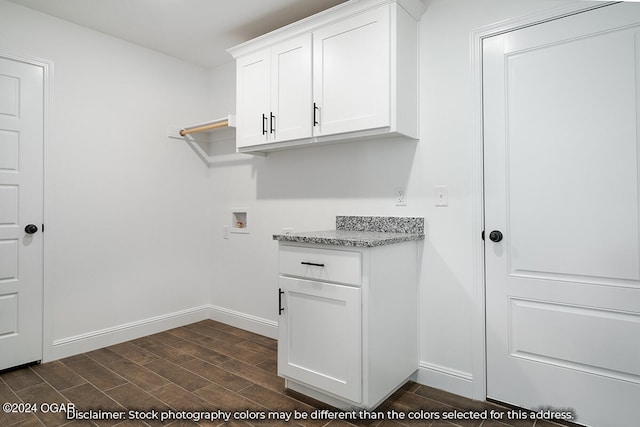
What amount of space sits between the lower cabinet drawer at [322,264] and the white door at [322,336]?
0.04 meters

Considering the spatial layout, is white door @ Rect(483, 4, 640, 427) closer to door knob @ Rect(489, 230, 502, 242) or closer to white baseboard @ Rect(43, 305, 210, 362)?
door knob @ Rect(489, 230, 502, 242)

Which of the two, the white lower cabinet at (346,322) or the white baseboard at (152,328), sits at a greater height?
the white lower cabinet at (346,322)

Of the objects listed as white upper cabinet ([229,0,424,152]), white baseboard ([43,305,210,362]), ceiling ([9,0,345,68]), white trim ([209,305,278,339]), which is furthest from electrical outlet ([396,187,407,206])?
white baseboard ([43,305,210,362])

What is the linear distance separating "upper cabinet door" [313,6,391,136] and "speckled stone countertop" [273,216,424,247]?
2.09 feet

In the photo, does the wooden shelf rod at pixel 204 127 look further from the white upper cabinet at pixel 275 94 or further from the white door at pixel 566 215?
the white door at pixel 566 215

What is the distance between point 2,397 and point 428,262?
8.69ft

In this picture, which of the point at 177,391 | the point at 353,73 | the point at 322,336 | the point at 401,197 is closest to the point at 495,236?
the point at 401,197

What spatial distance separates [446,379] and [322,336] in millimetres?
856

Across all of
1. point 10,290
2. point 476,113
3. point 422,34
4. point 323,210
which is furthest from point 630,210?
point 10,290

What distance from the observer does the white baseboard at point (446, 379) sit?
2.15 m

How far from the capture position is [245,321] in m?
3.38

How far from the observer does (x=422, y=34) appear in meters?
2.31

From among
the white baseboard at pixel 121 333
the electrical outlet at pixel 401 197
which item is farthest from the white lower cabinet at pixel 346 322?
the white baseboard at pixel 121 333

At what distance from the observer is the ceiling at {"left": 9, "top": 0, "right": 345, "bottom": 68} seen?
2.52 metres
